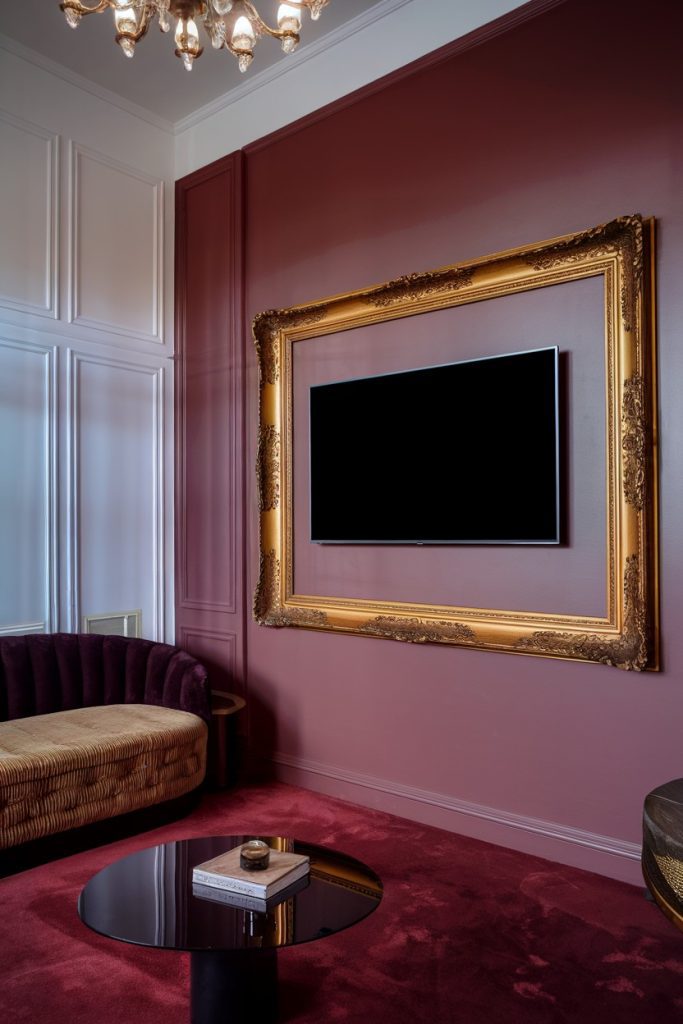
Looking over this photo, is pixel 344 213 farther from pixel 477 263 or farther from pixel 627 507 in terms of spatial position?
pixel 627 507

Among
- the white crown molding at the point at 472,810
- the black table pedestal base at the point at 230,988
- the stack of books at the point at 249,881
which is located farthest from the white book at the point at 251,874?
the white crown molding at the point at 472,810

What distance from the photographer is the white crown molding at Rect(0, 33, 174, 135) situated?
3.68 metres

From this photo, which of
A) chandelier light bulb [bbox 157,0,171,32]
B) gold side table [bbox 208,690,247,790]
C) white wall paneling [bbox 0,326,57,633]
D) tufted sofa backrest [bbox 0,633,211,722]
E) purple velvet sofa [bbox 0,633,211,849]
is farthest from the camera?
white wall paneling [bbox 0,326,57,633]

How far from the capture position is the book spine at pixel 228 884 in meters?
1.80

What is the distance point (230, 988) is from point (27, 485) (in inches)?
104

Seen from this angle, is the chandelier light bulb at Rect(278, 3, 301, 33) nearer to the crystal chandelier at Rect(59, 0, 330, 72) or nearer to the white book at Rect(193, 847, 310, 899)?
the crystal chandelier at Rect(59, 0, 330, 72)

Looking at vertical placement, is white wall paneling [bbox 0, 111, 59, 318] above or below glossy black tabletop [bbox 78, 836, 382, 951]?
above

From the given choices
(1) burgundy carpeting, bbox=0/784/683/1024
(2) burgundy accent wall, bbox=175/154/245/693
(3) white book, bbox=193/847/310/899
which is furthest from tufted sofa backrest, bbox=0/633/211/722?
(3) white book, bbox=193/847/310/899

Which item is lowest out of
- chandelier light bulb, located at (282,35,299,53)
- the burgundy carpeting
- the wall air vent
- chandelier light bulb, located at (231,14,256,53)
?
the burgundy carpeting

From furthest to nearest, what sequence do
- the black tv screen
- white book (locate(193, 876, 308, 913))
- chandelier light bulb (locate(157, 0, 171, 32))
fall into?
the black tv screen
chandelier light bulb (locate(157, 0, 171, 32))
white book (locate(193, 876, 308, 913))

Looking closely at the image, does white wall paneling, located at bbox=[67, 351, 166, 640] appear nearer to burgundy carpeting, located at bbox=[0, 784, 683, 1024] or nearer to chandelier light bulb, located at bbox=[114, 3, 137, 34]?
burgundy carpeting, located at bbox=[0, 784, 683, 1024]

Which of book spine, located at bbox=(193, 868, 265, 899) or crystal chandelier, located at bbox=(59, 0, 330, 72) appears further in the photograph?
crystal chandelier, located at bbox=(59, 0, 330, 72)

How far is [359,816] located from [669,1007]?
60.4 inches

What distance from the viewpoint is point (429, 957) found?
210 cm
